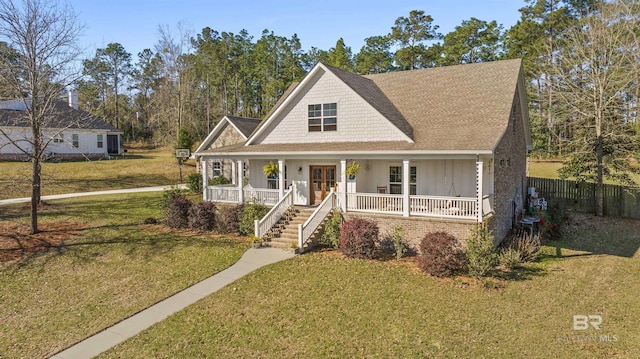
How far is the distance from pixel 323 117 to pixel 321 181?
120 inches

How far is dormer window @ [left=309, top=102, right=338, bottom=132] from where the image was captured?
17.6m

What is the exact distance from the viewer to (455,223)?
13062mm

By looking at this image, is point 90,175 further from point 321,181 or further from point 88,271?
point 321,181

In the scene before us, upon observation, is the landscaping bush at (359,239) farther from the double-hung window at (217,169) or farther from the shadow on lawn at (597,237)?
the double-hung window at (217,169)

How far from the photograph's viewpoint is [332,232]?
14.9 metres

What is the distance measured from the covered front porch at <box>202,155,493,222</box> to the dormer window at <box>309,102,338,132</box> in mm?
1576

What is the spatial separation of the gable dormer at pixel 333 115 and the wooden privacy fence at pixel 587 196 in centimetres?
1244

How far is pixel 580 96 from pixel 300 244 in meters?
20.1

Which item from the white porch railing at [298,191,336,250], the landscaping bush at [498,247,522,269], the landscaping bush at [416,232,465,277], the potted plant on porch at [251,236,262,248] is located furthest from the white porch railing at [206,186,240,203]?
the landscaping bush at [498,247,522,269]

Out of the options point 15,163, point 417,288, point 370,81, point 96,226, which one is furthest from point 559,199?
point 15,163

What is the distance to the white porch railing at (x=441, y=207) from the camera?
13508 millimetres

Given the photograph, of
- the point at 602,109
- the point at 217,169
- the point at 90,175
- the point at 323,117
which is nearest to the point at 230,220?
the point at 323,117

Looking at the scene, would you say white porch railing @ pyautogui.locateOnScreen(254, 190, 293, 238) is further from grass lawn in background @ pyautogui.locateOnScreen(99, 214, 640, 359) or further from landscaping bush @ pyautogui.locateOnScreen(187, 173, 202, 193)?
landscaping bush @ pyautogui.locateOnScreen(187, 173, 202, 193)

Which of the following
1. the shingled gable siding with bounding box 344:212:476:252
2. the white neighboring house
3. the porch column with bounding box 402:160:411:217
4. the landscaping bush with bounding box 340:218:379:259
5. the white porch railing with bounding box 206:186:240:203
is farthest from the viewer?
Result: the white neighboring house
